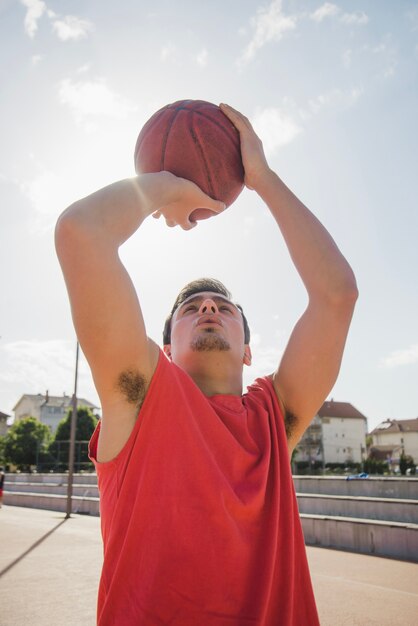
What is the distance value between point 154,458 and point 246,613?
2.00 feet

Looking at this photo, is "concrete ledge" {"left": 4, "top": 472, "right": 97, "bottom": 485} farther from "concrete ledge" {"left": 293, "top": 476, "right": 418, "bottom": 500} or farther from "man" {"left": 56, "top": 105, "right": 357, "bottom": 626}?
"man" {"left": 56, "top": 105, "right": 357, "bottom": 626}

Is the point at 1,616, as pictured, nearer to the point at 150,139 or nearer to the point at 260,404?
the point at 260,404

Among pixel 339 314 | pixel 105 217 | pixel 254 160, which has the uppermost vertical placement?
pixel 254 160

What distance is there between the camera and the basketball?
238 cm

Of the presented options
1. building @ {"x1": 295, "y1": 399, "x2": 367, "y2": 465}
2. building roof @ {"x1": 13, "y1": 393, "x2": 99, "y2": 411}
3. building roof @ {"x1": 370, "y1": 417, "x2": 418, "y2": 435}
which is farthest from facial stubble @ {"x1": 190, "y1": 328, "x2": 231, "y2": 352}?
building roof @ {"x1": 370, "y1": 417, "x2": 418, "y2": 435}

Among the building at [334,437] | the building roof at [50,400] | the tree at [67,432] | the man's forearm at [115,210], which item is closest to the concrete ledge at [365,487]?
the man's forearm at [115,210]

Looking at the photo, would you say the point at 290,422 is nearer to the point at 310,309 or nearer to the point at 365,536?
the point at 310,309

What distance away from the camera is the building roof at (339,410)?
7681 centimetres

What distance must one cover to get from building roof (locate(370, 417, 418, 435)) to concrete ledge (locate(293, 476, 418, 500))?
243 feet

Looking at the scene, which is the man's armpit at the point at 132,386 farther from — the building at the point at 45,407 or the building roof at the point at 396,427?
the building roof at the point at 396,427

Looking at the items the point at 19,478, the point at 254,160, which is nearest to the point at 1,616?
the point at 254,160

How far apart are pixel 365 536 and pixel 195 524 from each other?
931 cm

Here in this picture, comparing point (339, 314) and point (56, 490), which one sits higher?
point (339, 314)

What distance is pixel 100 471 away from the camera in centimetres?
178
